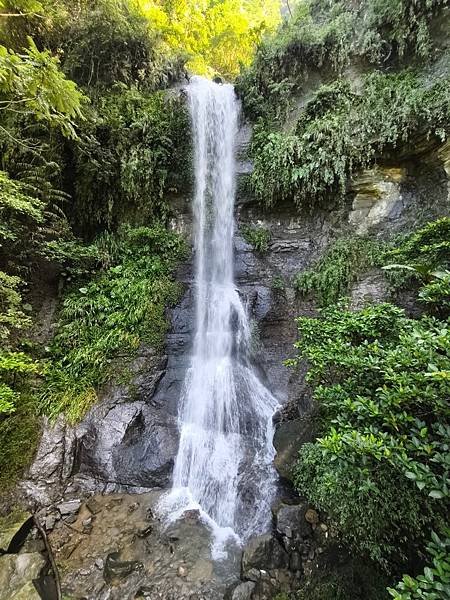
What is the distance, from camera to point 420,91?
5633 mm

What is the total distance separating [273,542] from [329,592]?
84 centimetres

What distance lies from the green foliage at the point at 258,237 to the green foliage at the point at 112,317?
5.51ft

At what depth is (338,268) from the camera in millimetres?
6246

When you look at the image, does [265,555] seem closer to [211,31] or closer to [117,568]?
[117,568]

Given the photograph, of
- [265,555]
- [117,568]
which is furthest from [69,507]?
[265,555]

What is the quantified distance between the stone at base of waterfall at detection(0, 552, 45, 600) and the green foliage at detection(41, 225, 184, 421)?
1.92 metres

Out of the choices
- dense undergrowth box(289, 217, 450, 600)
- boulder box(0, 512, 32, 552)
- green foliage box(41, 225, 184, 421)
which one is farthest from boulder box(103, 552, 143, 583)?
green foliage box(41, 225, 184, 421)

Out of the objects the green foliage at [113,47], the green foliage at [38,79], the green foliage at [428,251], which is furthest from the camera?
the green foliage at [113,47]

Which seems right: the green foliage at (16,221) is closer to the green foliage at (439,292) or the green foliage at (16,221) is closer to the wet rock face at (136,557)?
the wet rock face at (136,557)

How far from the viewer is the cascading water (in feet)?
13.2

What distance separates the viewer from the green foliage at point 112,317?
524 centimetres

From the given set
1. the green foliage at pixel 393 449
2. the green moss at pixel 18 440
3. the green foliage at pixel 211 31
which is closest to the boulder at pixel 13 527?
the green moss at pixel 18 440

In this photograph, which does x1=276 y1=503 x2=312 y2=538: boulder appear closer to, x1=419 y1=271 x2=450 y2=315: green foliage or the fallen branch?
the fallen branch

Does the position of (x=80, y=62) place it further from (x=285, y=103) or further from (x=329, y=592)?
(x=329, y=592)
